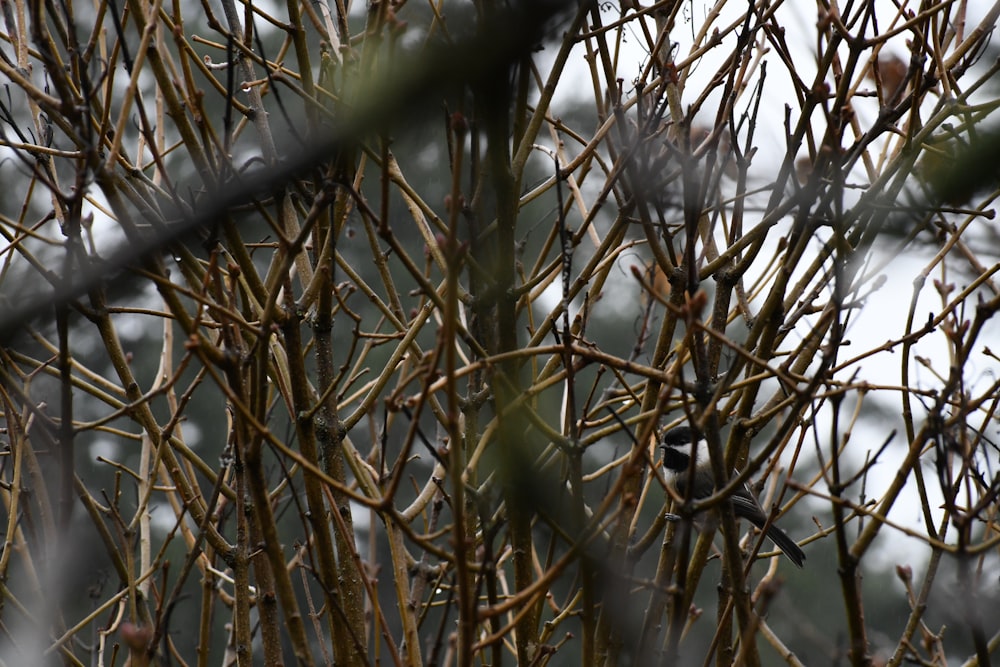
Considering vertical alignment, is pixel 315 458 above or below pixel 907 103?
below

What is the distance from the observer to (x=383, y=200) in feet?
5.60

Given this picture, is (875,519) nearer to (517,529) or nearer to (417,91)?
(517,529)

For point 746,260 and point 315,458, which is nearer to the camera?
point 315,458

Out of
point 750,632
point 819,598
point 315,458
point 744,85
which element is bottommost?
point 750,632

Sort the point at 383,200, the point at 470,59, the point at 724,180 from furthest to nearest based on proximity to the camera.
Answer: the point at 724,180 < the point at 383,200 < the point at 470,59

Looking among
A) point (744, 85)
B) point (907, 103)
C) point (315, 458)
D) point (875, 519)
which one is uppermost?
point (744, 85)

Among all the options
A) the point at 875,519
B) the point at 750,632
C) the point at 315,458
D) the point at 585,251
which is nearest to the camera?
the point at 750,632

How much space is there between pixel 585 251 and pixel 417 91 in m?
9.55

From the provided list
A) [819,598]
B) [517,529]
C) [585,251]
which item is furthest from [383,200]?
[819,598]

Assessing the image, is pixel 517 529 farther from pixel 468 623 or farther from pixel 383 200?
pixel 383 200

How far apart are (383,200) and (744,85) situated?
1891mm

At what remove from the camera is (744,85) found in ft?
10.4

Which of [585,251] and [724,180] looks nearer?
[724,180]

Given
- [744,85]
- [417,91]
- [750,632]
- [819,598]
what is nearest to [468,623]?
[750,632]
